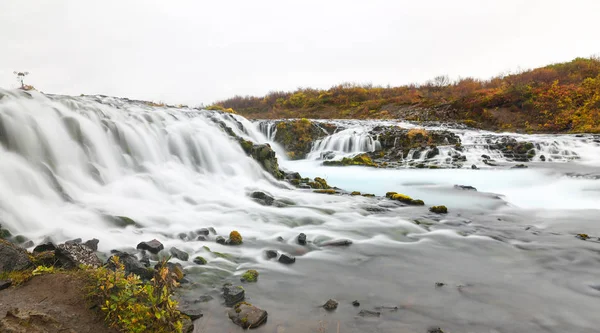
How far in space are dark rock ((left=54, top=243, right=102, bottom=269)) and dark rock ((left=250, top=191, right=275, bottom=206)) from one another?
490 cm

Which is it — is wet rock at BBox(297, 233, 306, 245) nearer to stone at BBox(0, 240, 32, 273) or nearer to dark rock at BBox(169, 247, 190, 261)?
dark rock at BBox(169, 247, 190, 261)

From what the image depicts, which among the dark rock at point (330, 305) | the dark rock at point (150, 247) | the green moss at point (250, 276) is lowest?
the green moss at point (250, 276)

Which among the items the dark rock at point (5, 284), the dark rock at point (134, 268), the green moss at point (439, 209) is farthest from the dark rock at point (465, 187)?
the dark rock at point (5, 284)

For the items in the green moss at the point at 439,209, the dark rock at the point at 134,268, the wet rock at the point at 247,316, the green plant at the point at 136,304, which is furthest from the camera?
the green moss at the point at 439,209

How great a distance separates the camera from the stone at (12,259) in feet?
9.15

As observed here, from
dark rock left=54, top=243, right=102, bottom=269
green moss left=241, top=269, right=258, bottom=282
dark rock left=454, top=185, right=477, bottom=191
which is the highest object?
dark rock left=454, top=185, right=477, bottom=191

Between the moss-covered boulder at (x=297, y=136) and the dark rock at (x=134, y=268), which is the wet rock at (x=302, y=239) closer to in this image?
the dark rock at (x=134, y=268)

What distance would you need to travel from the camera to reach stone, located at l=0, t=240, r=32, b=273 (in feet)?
9.15

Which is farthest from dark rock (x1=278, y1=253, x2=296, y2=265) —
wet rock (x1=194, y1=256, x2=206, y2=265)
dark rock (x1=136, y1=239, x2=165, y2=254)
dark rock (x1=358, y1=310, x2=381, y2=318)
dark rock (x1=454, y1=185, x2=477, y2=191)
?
dark rock (x1=454, y1=185, x2=477, y2=191)

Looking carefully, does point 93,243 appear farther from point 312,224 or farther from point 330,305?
point 312,224

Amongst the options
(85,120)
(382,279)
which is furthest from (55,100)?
(382,279)

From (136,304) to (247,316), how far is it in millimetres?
1141

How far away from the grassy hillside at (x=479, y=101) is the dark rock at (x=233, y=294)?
2252 cm

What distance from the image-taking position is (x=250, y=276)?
13.1 feet
